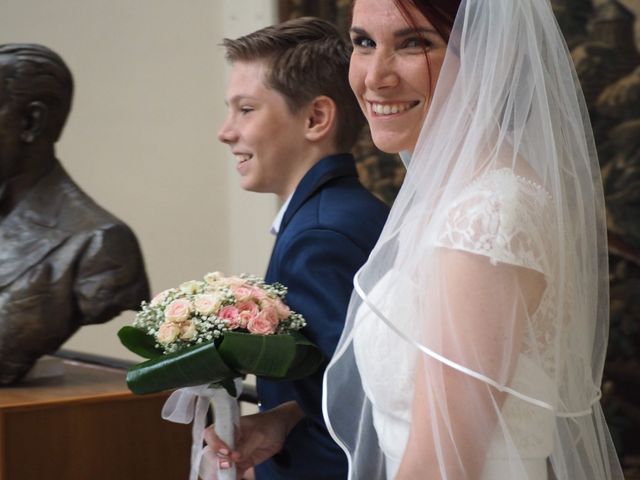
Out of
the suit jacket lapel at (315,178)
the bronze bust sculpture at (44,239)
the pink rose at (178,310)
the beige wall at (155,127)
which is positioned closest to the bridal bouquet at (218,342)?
the pink rose at (178,310)

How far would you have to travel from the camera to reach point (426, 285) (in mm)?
1891

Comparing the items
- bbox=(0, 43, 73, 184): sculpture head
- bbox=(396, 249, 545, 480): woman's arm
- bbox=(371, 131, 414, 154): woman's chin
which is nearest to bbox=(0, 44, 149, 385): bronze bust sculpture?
bbox=(0, 43, 73, 184): sculpture head

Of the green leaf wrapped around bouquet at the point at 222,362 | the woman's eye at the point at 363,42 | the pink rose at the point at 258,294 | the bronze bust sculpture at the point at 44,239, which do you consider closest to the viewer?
the woman's eye at the point at 363,42

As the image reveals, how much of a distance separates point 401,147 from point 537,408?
0.58 m

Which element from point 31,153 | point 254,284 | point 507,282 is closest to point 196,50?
point 31,153

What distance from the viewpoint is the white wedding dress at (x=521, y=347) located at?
5.99 feet

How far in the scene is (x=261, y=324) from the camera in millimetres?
2482

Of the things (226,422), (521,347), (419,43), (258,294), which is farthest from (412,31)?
(226,422)

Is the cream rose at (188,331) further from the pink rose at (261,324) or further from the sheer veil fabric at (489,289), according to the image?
the sheer veil fabric at (489,289)

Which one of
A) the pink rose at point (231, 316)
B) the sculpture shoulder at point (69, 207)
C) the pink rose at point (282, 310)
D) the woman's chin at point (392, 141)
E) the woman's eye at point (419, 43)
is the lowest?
the sculpture shoulder at point (69, 207)

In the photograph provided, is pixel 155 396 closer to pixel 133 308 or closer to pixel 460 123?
pixel 133 308

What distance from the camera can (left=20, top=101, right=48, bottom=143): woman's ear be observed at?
12.1 feet

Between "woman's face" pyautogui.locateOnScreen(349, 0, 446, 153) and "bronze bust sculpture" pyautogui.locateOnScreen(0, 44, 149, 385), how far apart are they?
1.63m

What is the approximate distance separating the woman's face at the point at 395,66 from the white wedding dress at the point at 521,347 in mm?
253
